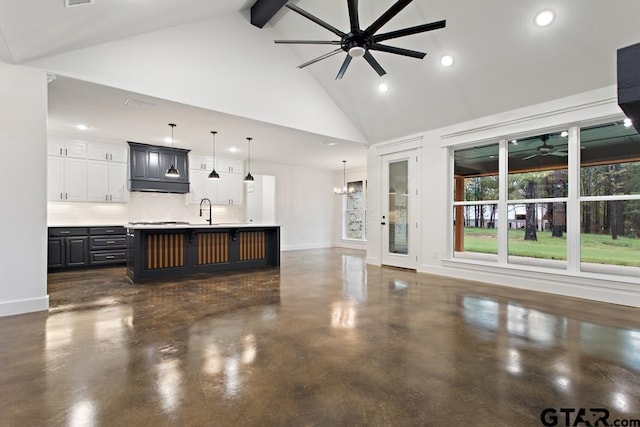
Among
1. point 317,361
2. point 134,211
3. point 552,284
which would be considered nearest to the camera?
point 317,361

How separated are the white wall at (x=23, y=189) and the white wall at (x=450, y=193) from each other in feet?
18.5

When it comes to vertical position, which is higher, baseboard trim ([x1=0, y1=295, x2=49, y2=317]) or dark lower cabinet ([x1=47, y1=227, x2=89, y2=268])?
dark lower cabinet ([x1=47, y1=227, x2=89, y2=268])

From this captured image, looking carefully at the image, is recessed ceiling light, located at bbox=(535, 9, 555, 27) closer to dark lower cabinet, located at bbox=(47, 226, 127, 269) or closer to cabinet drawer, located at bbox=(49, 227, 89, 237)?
dark lower cabinet, located at bbox=(47, 226, 127, 269)

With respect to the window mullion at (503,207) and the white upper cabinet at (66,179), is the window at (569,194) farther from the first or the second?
the white upper cabinet at (66,179)

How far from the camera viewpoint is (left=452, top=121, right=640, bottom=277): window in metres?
4.33

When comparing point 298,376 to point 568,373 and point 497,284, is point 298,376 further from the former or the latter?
point 497,284

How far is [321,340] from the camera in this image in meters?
2.69

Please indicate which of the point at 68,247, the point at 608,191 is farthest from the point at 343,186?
the point at 68,247

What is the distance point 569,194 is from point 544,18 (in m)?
2.36

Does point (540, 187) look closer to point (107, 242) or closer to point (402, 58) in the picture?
point (402, 58)

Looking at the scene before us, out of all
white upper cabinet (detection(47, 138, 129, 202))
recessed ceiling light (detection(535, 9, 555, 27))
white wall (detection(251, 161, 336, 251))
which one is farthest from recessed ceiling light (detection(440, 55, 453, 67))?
white upper cabinet (detection(47, 138, 129, 202))

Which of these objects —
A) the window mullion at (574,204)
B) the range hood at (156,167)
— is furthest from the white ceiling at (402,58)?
the window mullion at (574,204)

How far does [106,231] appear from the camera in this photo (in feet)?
21.3

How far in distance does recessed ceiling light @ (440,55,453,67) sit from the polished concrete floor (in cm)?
338
